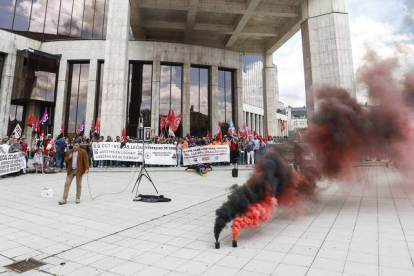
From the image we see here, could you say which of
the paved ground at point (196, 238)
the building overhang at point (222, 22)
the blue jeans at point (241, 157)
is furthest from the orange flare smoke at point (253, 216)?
the building overhang at point (222, 22)

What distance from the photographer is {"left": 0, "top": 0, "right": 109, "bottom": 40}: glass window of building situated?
80.4ft

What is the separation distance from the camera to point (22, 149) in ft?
44.8

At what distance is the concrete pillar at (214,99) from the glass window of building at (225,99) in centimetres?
89

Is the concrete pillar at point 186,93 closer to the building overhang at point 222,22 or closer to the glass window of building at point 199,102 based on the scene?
the glass window of building at point 199,102

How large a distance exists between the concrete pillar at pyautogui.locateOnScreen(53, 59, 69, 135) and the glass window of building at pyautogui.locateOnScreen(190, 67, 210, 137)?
13198mm

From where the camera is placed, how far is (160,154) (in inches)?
583

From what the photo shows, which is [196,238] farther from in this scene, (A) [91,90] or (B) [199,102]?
(A) [91,90]

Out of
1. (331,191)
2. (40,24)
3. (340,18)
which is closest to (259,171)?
(331,191)

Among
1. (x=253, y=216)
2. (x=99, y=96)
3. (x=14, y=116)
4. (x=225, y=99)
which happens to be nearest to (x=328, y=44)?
(x=225, y=99)

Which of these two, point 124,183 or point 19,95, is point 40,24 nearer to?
point 19,95

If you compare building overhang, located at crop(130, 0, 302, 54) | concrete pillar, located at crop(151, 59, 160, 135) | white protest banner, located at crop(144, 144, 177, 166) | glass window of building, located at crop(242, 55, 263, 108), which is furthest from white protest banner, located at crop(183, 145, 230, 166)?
glass window of building, located at crop(242, 55, 263, 108)

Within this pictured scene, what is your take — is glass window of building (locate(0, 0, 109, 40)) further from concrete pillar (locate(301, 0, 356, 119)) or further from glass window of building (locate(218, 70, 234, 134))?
concrete pillar (locate(301, 0, 356, 119))

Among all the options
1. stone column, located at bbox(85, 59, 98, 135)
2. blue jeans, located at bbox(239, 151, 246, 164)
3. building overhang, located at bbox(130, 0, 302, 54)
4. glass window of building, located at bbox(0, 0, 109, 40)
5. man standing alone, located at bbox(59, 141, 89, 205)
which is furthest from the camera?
glass window of building, located at bbox(0, 0, 109, 40)

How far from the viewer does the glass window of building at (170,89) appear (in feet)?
83.7
